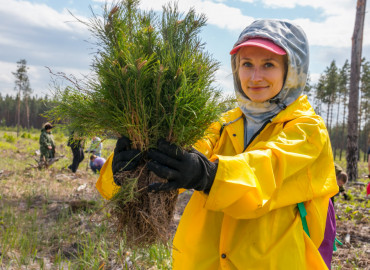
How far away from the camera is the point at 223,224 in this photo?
1.53 m

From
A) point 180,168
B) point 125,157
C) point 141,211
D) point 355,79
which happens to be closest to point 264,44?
point 180,168

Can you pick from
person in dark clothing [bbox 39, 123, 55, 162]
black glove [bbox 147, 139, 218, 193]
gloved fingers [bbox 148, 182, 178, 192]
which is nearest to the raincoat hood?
black glove [bbox 147, 139, 218, 193]

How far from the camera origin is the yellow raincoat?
1.22m

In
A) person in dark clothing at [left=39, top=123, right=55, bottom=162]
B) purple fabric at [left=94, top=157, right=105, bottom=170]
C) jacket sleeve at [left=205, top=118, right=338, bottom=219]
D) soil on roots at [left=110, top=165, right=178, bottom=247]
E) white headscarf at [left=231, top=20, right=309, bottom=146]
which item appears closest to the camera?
jacket sleeve at [left=205, top=118, right=338, bottom=219]

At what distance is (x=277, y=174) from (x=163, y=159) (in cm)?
48

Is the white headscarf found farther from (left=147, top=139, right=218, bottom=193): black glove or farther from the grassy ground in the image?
the grassy ground

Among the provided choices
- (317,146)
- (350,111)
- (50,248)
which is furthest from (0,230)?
(350,111)

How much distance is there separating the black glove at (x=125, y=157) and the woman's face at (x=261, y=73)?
26.9 inches

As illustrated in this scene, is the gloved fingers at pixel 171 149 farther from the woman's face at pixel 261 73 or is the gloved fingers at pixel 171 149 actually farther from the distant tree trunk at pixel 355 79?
the distant tree trunk at pixel 355 79

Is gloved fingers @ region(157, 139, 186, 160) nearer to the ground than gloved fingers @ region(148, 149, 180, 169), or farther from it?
farther from it

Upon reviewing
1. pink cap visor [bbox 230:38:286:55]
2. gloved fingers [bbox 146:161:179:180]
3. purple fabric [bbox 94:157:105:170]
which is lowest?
purple fabric [bbox 94:157:105:170]

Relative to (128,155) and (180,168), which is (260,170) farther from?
(128,155)

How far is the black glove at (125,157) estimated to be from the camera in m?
1.38

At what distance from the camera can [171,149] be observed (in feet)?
4.24
